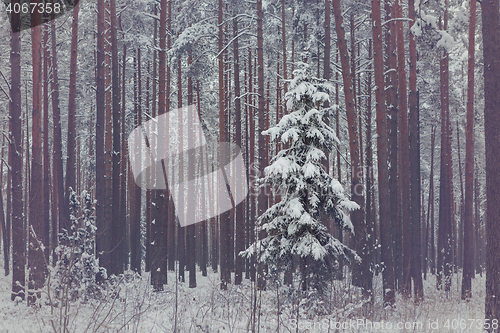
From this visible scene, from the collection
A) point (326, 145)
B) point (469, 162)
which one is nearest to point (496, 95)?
point (326, 145)

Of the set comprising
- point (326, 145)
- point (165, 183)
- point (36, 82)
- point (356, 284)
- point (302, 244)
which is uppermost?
point (36, 82)

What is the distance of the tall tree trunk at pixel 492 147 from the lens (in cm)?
764

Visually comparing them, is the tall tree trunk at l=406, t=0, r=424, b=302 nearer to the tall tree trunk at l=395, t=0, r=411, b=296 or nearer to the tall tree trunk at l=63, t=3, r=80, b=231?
the tall tree trunk at l=395, t=0, r=411, b=296

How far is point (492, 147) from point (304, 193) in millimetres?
3792

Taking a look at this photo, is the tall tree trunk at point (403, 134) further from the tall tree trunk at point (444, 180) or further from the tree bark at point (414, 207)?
the tall tree trunk at point (444, 180)

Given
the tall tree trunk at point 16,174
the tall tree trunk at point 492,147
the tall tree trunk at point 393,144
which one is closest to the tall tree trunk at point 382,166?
the tall tree trunk at point 393,144

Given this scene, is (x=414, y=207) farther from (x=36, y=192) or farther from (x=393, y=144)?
(x=36, y=192)

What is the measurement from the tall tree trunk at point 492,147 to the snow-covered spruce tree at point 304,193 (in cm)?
262

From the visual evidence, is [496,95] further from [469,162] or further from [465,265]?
[465,265]

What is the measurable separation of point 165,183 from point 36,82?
494 cm

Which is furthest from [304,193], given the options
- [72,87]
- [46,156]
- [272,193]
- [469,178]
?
[46,156]

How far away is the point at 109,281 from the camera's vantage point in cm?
1295

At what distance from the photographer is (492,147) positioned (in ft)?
25.5

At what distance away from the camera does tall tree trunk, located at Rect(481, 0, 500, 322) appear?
7.64 meters
